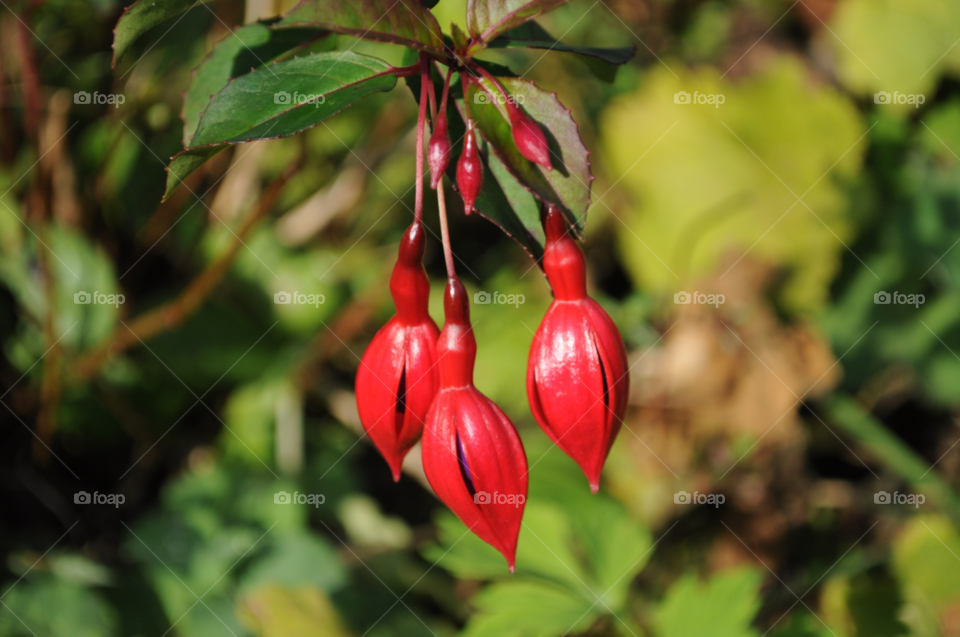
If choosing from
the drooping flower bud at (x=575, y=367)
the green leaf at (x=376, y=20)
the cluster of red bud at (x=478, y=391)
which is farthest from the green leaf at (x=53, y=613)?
the green leaf at (x=376, y=20)

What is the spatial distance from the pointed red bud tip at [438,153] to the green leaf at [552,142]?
5cm

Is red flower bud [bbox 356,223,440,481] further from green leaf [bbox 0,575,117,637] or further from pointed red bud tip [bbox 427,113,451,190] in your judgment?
green leaf [bbox 0,575,117,637]

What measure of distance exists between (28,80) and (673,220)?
1.46 meters

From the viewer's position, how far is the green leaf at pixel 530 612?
3.42 feet

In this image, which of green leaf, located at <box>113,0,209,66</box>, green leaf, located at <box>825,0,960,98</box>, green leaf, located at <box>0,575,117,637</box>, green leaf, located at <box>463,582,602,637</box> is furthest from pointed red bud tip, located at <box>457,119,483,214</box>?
green leaf, located at <box>825,0,960,98</box>

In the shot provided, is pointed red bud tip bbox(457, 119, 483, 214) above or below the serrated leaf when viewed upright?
below

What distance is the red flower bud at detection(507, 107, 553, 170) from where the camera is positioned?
510 mm

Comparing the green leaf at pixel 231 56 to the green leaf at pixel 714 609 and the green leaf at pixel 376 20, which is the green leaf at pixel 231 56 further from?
the green leaf at pixel 714 609

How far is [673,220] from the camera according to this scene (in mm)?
1835

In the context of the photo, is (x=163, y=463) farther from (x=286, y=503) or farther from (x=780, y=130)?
(x=780, y=130)

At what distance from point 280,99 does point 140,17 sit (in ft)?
0.55

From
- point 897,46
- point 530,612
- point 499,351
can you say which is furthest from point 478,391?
point 897,46

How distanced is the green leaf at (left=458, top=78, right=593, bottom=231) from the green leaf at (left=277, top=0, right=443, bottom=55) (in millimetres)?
56

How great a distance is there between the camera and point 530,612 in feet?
3.47
